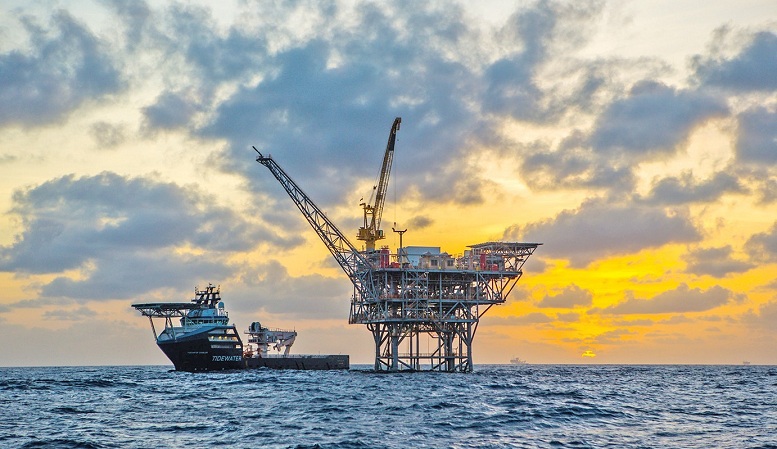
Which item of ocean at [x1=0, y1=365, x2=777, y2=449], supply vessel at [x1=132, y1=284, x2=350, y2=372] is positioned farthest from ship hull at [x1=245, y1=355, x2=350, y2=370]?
ocean at [x1=0, y1=365, x2=777, y2=449]

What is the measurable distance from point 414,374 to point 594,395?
3456cm

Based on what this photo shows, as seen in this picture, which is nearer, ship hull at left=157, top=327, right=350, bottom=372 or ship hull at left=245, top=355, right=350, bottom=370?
ship hull at left=157, top=327, right=350, bottom=372

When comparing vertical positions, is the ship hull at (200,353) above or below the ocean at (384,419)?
above

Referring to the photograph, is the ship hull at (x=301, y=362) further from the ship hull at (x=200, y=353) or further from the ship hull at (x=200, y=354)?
the ship hull at (x=200, y=353)

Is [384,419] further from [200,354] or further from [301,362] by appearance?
[301,362]

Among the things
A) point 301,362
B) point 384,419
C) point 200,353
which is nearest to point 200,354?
point 200,353

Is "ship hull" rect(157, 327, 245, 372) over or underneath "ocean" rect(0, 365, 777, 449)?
over

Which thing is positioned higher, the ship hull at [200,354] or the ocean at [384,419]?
the ship hull at [200,354]

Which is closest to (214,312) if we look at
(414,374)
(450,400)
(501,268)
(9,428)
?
(414,374)

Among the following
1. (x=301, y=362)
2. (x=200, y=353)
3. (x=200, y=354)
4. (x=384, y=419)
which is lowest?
(x=384, y=419)

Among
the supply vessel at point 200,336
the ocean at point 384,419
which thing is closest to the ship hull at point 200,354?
the supply vessel at point 200,336

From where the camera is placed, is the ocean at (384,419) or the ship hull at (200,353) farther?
the ship hull at (200,353)

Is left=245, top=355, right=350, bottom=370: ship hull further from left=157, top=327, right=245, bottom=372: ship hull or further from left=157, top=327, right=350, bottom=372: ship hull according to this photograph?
left=157, top=327, right=245, bottom=372: ship hull

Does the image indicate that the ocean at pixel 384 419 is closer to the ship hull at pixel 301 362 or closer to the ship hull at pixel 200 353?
the ship hull at pixel 200 353
